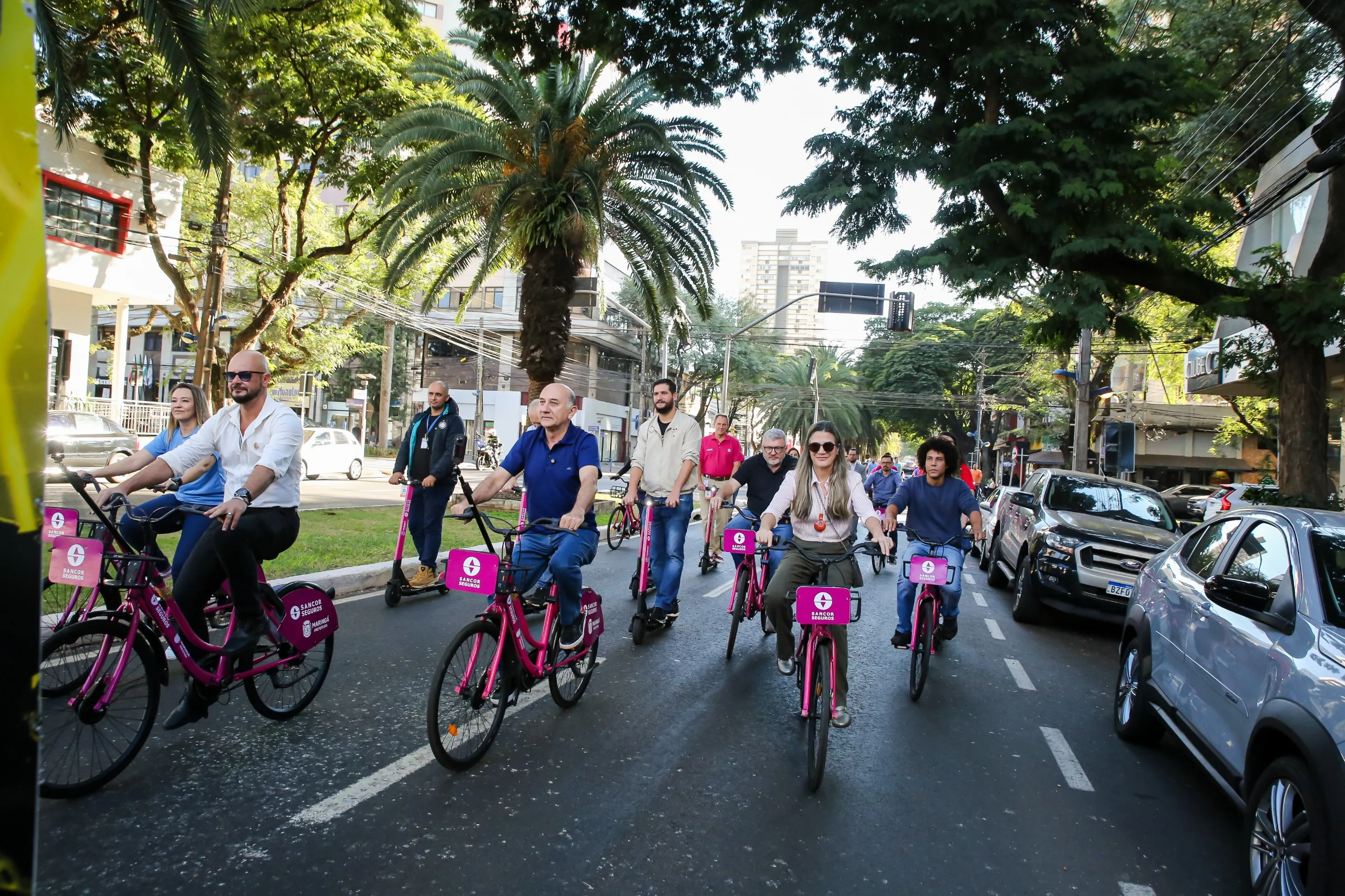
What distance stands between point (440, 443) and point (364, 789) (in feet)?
15.2

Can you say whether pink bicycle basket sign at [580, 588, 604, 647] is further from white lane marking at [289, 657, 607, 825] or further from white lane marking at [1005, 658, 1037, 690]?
white lane marking at [1005, 658, 1037, 690]

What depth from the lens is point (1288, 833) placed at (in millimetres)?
3084

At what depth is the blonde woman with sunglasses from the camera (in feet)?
17.7

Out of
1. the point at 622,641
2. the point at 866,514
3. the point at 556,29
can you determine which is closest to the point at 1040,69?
the point at 556,29

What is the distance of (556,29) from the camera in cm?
877

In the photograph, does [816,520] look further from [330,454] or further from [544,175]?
[330,454]

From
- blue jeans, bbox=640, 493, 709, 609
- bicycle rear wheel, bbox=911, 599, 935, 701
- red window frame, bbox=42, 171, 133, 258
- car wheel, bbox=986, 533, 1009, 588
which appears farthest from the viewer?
red window frame, bbox=42, 171, 133, 258

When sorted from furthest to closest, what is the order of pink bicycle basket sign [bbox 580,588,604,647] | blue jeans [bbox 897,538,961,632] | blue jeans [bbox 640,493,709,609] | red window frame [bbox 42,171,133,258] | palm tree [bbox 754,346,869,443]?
palm tree [bbox 754,346,869,443]
red window frame [bbox 42,171,133,258]
blue jeans [bbox 640,493,709,609]
blue jeans [bbox 897,538,961,632]
pink bicycle basket sign [bbox 580,588,604,647]

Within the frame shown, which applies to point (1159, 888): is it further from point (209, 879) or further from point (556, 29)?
point (556, 29)

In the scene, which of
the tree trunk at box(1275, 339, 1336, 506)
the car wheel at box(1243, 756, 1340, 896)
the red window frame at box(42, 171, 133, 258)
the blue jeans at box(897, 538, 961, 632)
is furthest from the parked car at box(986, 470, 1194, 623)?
the red window frame at box(42, 171, 133, 258)

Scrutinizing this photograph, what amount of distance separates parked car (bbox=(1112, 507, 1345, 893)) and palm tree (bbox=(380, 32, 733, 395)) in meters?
11.3

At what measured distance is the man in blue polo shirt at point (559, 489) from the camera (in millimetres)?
4938

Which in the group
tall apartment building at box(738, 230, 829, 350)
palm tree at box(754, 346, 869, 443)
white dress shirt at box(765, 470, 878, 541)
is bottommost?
white dress shirt at box(765, 470, 878, 541)

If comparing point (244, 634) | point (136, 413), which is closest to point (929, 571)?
point (244, 634)
